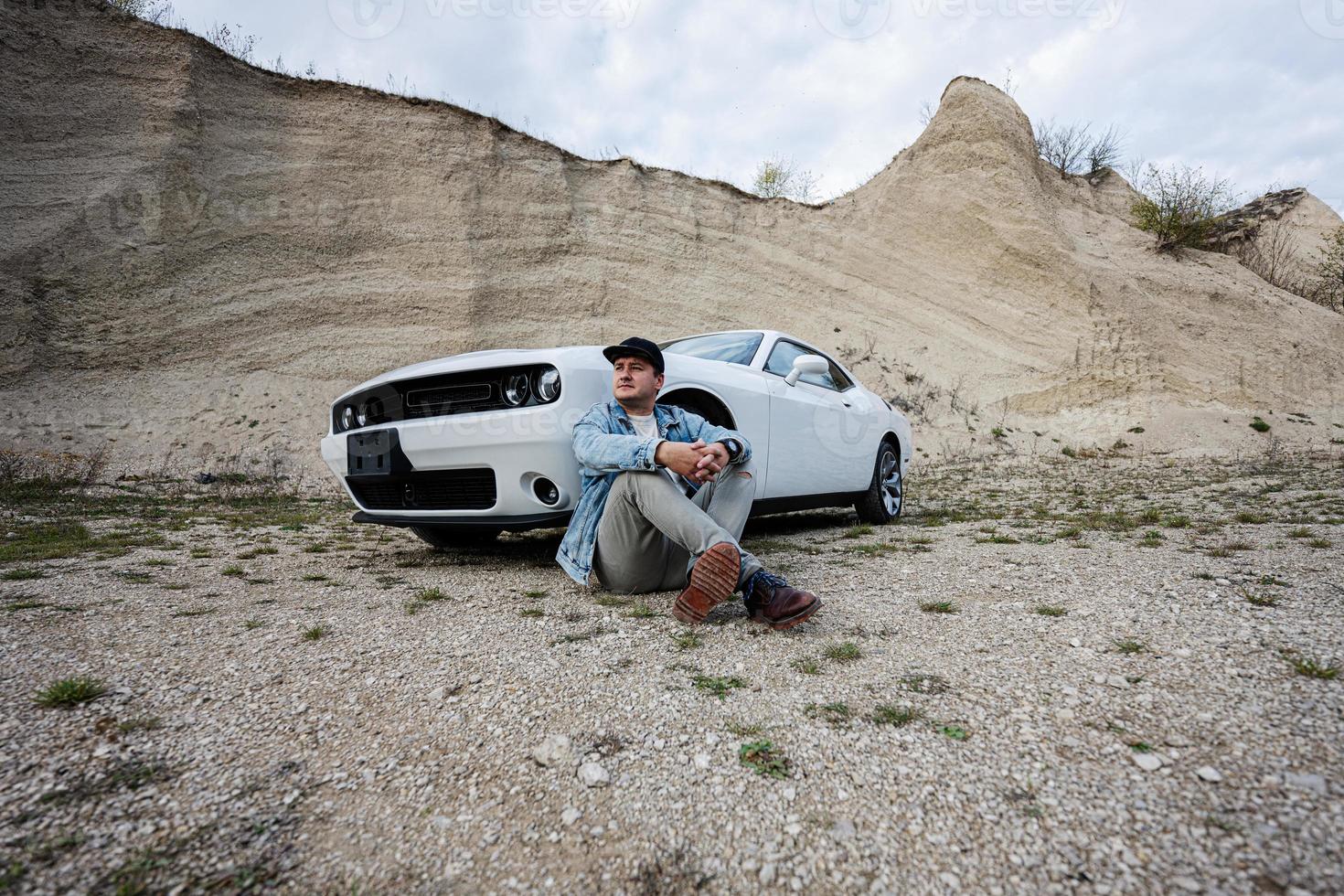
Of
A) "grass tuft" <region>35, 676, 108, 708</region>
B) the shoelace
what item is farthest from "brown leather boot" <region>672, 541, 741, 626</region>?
"grass tuft" <region>35, 676, 108, 708</region>

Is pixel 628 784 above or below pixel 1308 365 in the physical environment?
below

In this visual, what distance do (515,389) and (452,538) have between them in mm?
1575

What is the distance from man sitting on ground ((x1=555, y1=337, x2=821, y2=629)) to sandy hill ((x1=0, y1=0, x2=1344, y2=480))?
27.7ft

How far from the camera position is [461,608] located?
2672 mm

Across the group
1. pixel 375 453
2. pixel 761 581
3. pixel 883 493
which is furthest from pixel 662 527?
pixel 883 493

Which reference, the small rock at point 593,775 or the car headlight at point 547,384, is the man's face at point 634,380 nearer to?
the car headlight at point 547,384

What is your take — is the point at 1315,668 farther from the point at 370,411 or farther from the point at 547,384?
the point at 370,411

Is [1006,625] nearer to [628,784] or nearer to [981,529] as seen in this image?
[628,784]

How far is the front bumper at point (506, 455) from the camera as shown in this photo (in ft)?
9.17

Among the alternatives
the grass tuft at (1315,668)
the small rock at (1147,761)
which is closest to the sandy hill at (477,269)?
the small rock at (1147,761)

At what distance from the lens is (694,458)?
235 cm

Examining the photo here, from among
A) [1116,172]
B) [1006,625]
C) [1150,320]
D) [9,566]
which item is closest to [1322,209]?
[1116,172]

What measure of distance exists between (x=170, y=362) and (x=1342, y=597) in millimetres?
12987

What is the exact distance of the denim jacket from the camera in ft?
8.05
